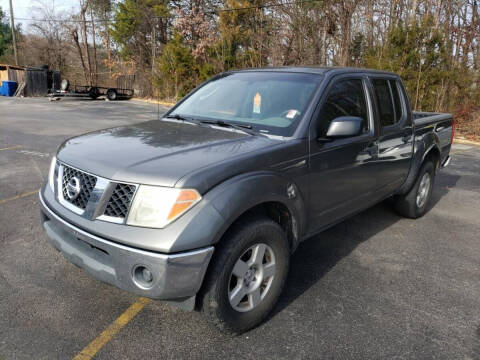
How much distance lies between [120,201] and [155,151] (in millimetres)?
463

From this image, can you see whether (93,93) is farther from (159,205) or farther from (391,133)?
(159,205)

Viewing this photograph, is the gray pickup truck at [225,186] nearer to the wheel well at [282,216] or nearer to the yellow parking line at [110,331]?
the wheel well at [282,216]

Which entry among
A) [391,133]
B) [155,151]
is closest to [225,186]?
[155,151]

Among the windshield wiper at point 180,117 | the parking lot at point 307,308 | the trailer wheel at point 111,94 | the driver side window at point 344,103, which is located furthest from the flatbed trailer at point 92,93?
the driver side window at point 344,103

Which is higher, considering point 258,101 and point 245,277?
point 258,101

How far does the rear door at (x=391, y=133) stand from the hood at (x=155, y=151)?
1.60 meters

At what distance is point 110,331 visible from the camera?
8.54 feet

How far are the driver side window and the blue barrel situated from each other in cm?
2848

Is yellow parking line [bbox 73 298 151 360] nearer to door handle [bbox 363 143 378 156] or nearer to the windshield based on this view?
the windshield

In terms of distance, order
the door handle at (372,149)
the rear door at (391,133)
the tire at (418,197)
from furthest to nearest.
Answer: the tire at (418,197)
the rear door at (391,133)
the door handle at (372,149)

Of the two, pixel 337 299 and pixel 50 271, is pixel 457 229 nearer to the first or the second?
pixel 337 299

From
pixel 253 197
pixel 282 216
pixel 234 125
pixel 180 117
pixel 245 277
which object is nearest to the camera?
pixel 253 197

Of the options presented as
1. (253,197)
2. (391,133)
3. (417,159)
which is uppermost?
(391,133)

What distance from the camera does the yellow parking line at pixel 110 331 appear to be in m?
2.39
